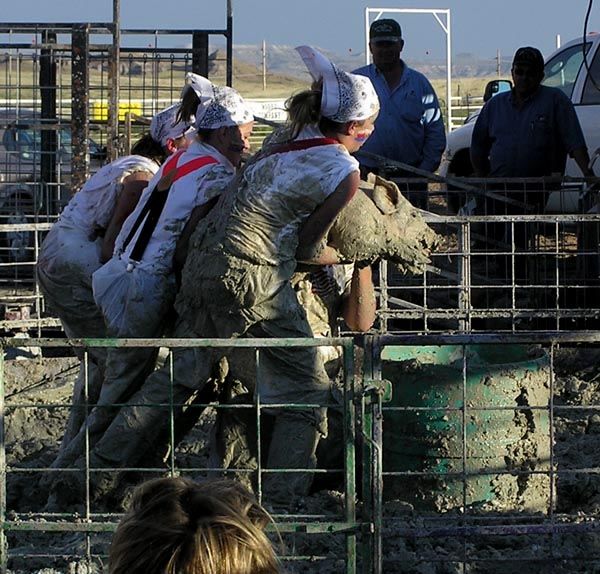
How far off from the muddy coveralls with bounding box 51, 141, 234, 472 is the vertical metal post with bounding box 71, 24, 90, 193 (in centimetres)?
467

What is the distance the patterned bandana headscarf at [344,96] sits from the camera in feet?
20.1

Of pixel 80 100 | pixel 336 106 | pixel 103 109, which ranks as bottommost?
pixel 336 106

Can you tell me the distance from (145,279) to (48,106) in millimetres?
6742

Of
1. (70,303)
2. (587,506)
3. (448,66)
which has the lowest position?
(587,506)

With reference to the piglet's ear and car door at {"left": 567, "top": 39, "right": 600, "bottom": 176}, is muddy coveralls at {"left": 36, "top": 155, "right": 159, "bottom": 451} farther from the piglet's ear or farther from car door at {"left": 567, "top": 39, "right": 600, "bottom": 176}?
car door at {"left": 567, "top": 39, "right": 600, "bottom": 176}

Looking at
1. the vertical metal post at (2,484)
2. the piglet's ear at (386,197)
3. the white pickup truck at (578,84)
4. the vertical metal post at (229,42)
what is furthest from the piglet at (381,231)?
the vertical metal post at (229,42)

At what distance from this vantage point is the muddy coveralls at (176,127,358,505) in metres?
6.06

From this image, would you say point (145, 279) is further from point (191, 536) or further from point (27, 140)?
point (27, 140)

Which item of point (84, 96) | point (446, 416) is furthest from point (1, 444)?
point (84, 96)

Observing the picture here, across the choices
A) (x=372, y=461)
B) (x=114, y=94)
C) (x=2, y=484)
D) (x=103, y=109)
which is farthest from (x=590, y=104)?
(x=2, y=484)

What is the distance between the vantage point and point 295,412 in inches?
251

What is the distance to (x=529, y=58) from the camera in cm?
1112

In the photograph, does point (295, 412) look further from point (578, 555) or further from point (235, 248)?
point (578, 555)

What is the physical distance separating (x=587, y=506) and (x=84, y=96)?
6.01m
